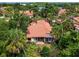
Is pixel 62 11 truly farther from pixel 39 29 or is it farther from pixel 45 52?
pixel 45 52

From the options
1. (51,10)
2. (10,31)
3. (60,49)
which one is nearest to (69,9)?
(51,10)

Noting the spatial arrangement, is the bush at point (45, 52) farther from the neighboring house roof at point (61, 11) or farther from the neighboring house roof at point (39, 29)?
the neighboring house roof at point (61, 11)

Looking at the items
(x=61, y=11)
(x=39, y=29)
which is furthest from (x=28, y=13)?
(x=61, y=11)

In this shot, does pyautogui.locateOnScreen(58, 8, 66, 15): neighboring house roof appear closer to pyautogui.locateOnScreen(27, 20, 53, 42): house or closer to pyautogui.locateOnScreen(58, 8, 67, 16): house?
pyautogui.locateOnScreen(58, 8, 67, 16): house

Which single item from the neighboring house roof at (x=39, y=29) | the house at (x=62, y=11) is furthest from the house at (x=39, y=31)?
the house at (x=62, y=11)

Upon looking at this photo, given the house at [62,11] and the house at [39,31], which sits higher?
the house at [62,11]

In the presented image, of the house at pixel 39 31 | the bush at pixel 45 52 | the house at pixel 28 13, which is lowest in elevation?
the bush at pixel 45 52

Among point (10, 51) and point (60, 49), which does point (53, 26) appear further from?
point (10, 51)
